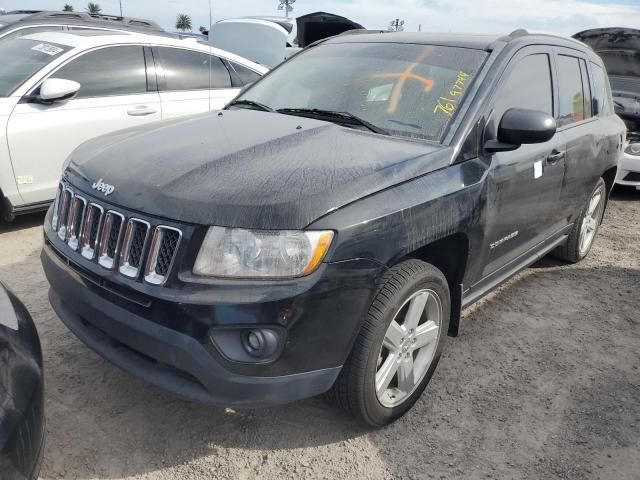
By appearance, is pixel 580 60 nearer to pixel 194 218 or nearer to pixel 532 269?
pixel 532 269

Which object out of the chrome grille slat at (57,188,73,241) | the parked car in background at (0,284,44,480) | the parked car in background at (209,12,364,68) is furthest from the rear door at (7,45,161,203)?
the parked car in background at (209,12,364,68)

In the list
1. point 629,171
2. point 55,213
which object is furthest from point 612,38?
point 55,213

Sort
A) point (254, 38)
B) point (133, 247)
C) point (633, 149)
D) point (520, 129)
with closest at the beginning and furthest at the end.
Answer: point (133, 247)
point (520, 129)
point (633, 149)
point (254, 38)

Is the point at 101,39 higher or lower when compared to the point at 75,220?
higher

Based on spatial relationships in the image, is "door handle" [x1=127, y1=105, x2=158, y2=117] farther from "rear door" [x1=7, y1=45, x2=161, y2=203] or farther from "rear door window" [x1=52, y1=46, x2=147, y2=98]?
"rear door window" [x1=52, y1=46, x2=147, y2=98]

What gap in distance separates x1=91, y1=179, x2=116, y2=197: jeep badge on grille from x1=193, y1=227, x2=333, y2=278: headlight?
54 cm

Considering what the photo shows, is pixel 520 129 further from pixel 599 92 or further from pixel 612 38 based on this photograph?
pixel 612 38

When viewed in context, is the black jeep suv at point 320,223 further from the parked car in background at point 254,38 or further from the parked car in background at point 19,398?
the parked car in background at point 254,38

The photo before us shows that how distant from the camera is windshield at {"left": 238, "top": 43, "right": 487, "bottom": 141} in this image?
2.70 m

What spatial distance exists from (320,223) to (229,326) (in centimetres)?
48

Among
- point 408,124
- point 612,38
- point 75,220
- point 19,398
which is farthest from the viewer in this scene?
point 612,38

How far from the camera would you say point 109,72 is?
16.0ft

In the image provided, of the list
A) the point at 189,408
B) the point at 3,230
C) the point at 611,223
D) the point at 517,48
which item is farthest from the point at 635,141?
the point at 3,230

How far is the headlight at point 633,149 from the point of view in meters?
6.77
